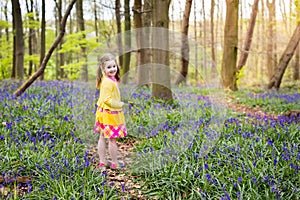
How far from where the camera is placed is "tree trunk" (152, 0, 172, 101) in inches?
287

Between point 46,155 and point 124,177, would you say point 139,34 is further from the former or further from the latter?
point 46,155

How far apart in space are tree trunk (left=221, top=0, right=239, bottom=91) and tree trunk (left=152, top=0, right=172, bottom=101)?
18.1 ft

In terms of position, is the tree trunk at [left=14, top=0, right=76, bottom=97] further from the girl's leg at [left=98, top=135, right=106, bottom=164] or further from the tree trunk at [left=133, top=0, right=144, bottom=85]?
the tree trunk at [left=133, top=0, right=144, bottom=85]

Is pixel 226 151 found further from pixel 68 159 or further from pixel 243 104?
pixel 243 104

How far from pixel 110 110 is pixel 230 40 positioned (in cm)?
975

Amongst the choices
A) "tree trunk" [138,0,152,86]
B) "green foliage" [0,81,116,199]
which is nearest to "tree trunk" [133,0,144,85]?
"tree trunk" [138,0,152,86]

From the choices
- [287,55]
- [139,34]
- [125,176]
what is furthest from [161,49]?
[287,55]

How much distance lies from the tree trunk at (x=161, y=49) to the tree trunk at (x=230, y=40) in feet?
18.1

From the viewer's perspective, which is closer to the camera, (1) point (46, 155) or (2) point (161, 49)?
(1) point (46, 155)

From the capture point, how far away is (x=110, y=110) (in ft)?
12.7

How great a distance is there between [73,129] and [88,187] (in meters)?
2.13

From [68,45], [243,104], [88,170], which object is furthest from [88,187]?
[68,45]

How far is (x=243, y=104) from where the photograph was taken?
388 inches

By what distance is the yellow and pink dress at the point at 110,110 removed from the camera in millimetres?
3762
